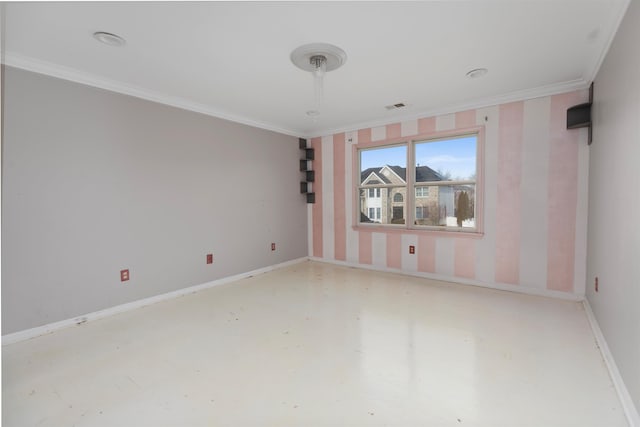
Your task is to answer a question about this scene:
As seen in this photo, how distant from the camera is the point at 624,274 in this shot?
190cm

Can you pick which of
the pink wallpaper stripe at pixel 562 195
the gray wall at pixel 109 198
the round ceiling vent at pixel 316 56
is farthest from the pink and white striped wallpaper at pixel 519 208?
the gray wall at pixel 109 198

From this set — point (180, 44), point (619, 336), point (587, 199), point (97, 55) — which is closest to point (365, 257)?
point (587, 199)

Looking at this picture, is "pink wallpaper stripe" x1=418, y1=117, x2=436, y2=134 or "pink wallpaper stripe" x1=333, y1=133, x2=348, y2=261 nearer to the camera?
"pink wallpaper stripe" x1=418, y1=117, x2=436, y2=134

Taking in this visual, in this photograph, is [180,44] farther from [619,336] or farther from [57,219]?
[619,336]

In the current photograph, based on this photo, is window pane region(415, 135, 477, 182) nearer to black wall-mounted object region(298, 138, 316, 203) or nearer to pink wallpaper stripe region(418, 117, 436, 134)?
pink wallpaper stripe region(418, 117, 436, 134)

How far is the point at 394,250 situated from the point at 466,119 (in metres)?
1.93

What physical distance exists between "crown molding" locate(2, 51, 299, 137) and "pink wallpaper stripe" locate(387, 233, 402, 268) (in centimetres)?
263

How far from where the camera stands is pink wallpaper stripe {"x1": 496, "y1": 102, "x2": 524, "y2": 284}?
11.6ft

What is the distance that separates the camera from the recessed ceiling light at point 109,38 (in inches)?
88.6

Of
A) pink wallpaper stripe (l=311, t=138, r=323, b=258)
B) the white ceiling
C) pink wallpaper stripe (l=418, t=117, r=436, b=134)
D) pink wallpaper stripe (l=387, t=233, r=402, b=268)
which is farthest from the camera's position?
pink wallpaper stripe (l=311, t=138, r=323, b=258)

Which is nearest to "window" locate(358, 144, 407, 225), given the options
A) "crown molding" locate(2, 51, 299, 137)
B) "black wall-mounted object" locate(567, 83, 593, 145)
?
"black wall-mounted object" locate(567, 83, 593, 145)

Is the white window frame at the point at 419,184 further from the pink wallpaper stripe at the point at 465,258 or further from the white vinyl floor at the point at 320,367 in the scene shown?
the white vinyl floor at the point at 320,367

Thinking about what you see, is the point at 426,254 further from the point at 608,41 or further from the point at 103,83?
the point at 103,83

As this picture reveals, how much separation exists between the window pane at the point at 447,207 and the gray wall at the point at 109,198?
2.37m
